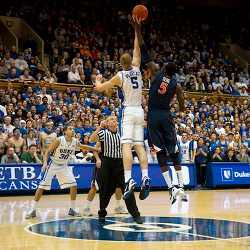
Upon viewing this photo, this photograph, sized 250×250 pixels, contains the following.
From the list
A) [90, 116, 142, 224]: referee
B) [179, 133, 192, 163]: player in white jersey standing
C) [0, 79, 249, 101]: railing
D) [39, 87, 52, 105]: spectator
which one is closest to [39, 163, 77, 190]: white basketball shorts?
[90, 116, 142, 224]: referee

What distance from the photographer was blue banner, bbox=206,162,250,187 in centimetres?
2034

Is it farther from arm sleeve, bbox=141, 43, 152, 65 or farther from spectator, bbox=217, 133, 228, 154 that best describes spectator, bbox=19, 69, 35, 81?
arm sleeve, bbox=141, 43, 152, 65

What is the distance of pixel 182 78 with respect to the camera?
2536 centimetres

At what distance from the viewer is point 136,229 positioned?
962 centimetres

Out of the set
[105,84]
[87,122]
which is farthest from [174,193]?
[87,122]

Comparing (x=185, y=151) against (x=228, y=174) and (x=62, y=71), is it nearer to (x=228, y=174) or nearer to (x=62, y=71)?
(x=228, y=174)

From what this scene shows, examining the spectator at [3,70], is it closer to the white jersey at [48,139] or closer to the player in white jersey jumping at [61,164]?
the white jersey at [48,139]

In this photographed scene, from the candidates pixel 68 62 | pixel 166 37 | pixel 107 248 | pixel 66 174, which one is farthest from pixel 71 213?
pixel 166 37

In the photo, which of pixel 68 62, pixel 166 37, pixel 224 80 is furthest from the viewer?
pixel 166 37

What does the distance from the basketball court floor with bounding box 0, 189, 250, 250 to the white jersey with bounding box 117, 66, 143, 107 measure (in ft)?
6.52

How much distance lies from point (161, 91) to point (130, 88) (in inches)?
21.3

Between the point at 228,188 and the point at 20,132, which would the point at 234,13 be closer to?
the point at 228,188

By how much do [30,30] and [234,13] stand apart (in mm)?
14499

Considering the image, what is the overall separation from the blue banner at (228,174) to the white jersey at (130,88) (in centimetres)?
1146
